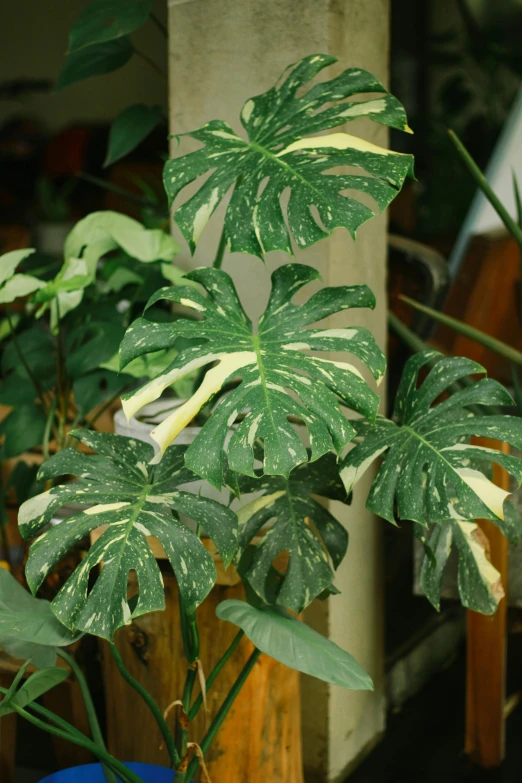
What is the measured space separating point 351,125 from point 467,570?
0.78 m

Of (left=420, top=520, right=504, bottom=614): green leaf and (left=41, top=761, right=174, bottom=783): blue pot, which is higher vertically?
(left=420, top=520, right=504, bottom=614): green leaf

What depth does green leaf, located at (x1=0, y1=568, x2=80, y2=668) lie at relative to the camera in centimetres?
97

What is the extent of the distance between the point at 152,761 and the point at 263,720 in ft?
0.74

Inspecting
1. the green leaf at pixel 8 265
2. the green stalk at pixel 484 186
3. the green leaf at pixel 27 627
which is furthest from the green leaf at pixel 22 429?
the green stalk at pixel 484 186

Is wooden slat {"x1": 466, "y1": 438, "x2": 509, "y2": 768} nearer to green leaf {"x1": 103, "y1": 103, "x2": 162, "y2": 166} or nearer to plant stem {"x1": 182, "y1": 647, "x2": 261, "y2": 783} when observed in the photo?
plant stem {"x1": 182, "y1": 647, "x2": 261, "y2": 783}

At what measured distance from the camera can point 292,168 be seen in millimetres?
1092

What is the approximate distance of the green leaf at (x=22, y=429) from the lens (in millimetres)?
1570

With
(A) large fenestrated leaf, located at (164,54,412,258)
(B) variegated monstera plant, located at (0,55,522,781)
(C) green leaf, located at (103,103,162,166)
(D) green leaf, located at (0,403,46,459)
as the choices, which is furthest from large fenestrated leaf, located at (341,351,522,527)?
(C) green leaf, located at (103,103,162,166)

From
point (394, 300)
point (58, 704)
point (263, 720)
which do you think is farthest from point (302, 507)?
point (394, 300)

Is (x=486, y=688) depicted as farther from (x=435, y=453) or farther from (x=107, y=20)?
(x=107, y=20)

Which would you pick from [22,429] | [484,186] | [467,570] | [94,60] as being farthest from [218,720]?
[94,60]

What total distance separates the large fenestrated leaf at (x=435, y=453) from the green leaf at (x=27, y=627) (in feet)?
1.32

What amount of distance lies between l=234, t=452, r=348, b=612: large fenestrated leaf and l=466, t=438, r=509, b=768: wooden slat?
627mm

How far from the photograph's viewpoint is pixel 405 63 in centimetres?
460
